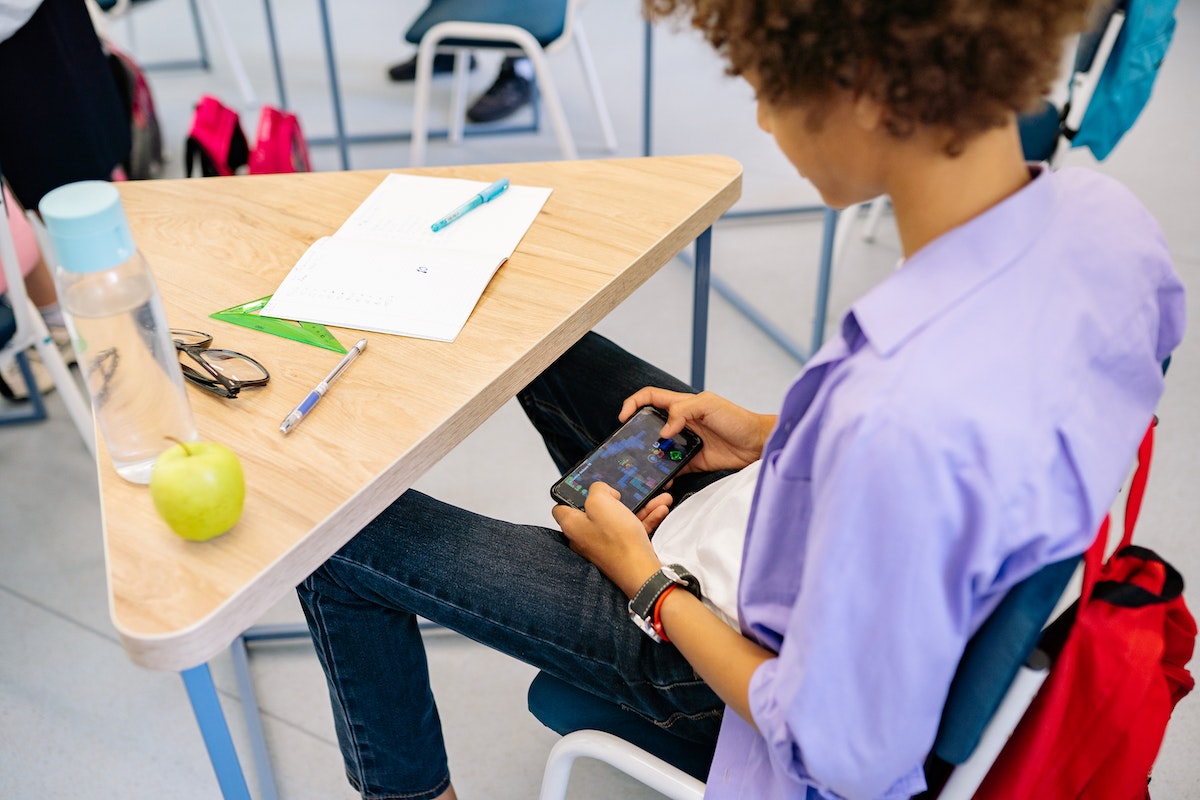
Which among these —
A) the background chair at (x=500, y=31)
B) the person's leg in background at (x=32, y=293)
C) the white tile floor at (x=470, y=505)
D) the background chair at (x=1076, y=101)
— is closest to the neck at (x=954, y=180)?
the white tile floor at (x=470, y=505)

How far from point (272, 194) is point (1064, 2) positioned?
914mm

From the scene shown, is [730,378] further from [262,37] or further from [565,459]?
[262,37]

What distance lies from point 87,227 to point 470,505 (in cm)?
123

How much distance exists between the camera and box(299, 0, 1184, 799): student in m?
0.58

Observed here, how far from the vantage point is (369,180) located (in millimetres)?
1241

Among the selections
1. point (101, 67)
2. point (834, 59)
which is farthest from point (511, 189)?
point (101, 67)

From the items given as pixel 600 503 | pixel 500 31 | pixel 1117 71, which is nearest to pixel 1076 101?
pixel 1117 71

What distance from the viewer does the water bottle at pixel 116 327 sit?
25.7 inches

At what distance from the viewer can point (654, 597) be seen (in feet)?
2.76

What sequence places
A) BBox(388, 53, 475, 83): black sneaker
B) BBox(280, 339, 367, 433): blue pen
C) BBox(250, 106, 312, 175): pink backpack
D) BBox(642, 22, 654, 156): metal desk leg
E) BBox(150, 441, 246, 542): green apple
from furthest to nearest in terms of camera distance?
1. BBox(388, 53, 475, 83): black sneaker
2. BBox(642, 22, 654, 156): metal desk leg
3. BBox(250, 106, 312, 175): pink backpack
4. BBox(280, 339, 367, 433): blue pen
5. BBox(150, 441, 246, 542): green apple

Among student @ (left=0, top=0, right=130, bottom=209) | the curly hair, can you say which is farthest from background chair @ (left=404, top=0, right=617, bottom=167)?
the curly hair

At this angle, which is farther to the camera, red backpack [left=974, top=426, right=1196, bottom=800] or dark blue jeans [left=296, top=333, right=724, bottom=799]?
dark blue jeans [left=296, top=333, right=724, bottom=799]

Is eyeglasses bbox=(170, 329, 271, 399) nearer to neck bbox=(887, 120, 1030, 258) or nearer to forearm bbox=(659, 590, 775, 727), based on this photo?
forearm bbox=(659, 590, 775, 727)

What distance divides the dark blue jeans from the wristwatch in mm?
35
